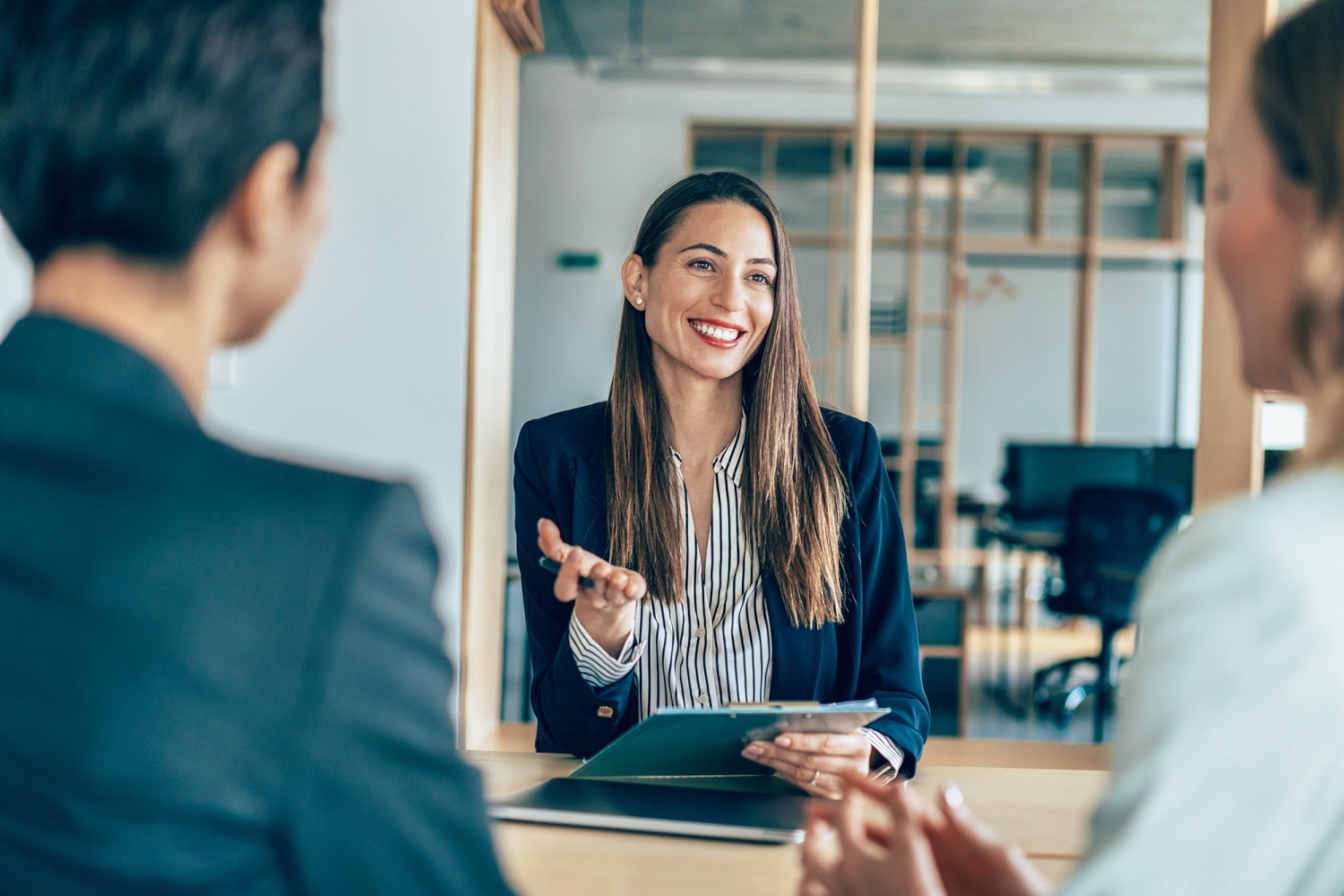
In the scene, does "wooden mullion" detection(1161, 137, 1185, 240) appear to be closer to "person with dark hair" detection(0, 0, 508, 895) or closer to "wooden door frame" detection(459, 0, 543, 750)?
"wooden door frame" detection(459, 0, 543, 750)

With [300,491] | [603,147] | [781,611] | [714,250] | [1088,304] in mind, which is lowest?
[781,611]

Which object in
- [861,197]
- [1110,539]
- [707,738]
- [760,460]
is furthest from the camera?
[1110,539]

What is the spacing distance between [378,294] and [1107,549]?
3.60 metres

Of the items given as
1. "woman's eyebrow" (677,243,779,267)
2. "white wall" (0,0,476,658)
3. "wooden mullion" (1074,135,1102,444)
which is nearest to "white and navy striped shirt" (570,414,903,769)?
"woman's eyebrow" (677,243,779,267)

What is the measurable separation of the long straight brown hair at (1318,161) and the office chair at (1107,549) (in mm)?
4494

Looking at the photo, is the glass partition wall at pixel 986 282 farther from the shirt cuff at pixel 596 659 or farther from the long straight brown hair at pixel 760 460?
the shirt cuff at pixel 596 659

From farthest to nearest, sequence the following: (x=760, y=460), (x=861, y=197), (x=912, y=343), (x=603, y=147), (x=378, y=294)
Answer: (x=912, y=343), (x=603, y=147), (x=861, y=197), (x=378, y=294), (x=760, y=460)

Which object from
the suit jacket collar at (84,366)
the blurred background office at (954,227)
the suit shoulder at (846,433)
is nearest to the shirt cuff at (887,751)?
the suit shoulder at (846,433)

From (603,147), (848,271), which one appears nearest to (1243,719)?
(848,271)

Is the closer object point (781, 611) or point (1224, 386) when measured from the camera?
point (781, 611)

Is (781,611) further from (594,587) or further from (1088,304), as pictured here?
(1088,304)

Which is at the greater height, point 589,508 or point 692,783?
point 589,508

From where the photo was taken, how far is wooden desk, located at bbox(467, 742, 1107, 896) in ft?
3.23

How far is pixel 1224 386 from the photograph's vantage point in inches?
91.2
